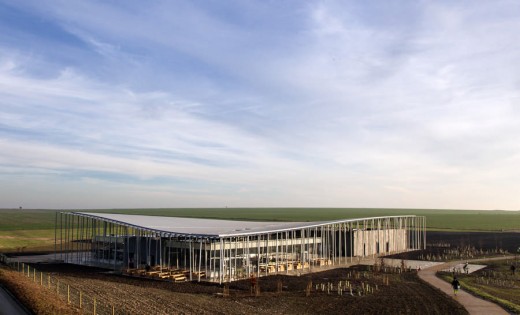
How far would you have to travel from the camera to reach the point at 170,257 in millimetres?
38812

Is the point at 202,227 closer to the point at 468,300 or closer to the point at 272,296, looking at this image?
the point at 272,296

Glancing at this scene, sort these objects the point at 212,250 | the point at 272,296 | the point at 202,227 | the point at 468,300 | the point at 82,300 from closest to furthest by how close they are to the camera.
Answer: the point at 82,300 < the point at 468,300 < the point at 272,296 < the point at 212,250 < the point at 202,227

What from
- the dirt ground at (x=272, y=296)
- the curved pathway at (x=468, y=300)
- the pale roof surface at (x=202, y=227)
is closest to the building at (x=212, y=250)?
the pale roof surface at (x=202, y=227)

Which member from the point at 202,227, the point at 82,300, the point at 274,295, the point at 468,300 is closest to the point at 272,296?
the point at 274,295

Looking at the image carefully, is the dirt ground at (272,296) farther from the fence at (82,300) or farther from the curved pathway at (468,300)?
the curved pathway at (468,300)

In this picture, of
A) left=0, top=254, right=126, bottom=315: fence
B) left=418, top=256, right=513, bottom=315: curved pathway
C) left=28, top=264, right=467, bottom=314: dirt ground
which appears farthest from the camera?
left=28, top=264, right=467, bottom=314: dirt ground

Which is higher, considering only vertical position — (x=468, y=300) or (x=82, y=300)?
(x=82, y=300)

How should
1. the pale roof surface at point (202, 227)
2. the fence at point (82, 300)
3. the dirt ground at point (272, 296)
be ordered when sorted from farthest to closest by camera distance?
the pale roof surface at point (202, 227), the dirt ground at point (272, 296), the fence at point (82, 300)

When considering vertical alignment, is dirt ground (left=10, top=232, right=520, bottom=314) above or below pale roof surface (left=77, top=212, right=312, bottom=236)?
below

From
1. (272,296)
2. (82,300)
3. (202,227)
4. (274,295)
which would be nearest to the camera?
(82,300)

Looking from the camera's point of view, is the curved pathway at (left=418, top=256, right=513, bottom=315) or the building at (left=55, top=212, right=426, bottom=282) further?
the building at (left=55, top=212, right=426, bottom=282)

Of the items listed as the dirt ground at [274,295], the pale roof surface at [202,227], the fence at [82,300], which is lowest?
the dirt ground at [274,295]

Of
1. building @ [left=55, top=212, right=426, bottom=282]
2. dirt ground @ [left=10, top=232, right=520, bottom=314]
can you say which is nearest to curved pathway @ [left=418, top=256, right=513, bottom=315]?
dirt ground @ [left=10, top=232, right=520, bottom=314]

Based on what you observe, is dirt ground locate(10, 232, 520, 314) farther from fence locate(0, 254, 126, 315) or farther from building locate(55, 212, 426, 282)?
building locate(55, 212, 426, 282)
